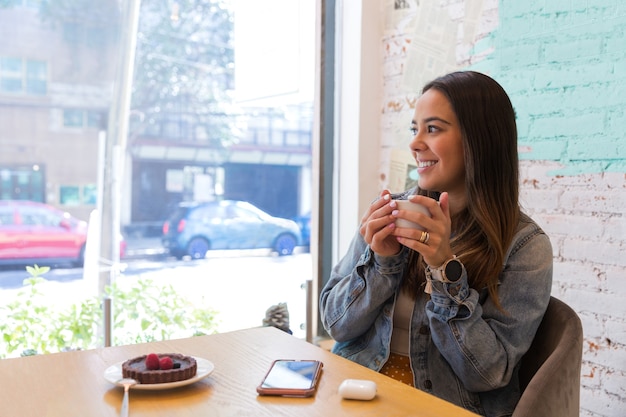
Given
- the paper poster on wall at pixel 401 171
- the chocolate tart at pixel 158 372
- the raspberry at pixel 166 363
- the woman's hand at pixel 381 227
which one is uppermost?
the paper poster on wall at pixel 401 171

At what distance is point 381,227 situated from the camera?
5.06 feet

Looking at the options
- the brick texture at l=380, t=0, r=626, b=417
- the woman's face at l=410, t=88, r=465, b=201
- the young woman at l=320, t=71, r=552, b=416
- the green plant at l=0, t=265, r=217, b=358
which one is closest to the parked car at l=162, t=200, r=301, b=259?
the green plant at l=0, t=265, r=217, b=358

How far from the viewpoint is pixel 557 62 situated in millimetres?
2305

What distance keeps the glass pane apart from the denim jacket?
1.24 metres

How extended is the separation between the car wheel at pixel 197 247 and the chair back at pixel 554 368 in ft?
5.92

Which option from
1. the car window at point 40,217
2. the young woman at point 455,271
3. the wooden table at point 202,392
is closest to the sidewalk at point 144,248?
the car window at point 40,217

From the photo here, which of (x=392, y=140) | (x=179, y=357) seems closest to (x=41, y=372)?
(x=179, y=357)

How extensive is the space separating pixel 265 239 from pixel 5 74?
4.27 feet

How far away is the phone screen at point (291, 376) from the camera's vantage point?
1.20 metres

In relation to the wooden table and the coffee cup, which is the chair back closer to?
the wooden table

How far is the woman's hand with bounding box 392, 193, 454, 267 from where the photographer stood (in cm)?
148

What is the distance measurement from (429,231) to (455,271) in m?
0.11

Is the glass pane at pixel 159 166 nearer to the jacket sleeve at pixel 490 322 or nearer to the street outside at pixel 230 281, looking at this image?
the street outside at pixel 230 281

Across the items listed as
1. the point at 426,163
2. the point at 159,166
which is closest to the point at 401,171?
the point at 159,166
